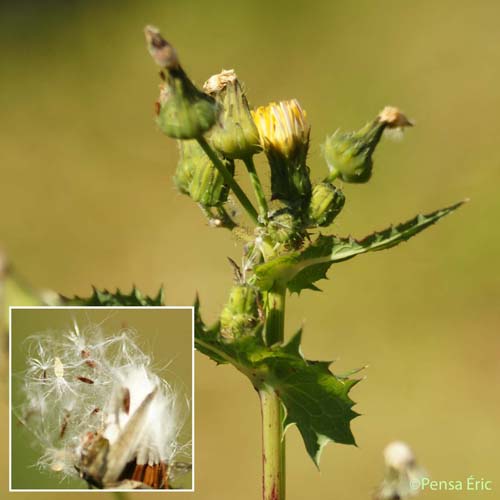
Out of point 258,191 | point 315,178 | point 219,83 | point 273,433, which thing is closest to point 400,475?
point 273,433

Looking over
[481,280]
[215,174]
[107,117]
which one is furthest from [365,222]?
[215,174]

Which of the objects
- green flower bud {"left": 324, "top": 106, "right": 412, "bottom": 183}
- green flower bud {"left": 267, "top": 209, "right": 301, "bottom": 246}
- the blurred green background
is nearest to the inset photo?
green flower bud {"left": 267, "top": 209, "right": 301, "bottom": 246}

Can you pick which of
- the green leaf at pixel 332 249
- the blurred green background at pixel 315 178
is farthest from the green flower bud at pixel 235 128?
the blurred green background at pixel 315 178

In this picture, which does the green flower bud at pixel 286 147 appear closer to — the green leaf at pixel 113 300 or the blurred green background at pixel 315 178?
the green leaf at pixel 113 300

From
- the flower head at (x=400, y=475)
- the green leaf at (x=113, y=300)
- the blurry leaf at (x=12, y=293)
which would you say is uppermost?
the green leaf at (x=113, y=300)

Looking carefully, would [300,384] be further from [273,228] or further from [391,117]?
[391,117]

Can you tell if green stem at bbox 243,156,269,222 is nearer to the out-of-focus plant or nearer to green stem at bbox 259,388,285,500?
the out-of-focus plant
